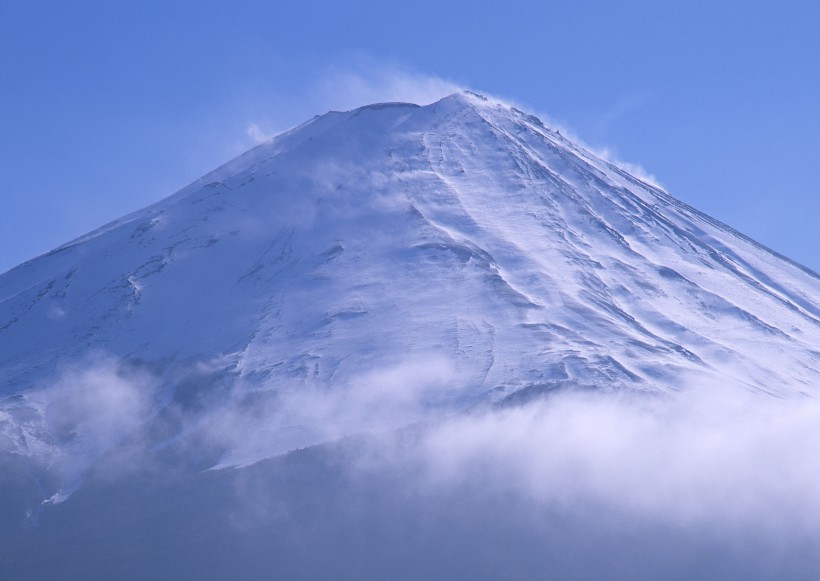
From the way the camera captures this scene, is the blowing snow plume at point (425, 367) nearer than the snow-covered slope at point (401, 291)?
Yes

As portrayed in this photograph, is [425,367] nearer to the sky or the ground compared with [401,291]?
nearer to the ground

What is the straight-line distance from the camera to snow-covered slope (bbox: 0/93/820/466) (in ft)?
170

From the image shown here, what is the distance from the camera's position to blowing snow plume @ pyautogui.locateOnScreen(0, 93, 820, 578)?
148 feet

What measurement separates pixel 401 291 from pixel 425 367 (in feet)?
22.4

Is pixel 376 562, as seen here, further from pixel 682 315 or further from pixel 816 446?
pixel 682 315

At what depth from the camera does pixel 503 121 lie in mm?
76062

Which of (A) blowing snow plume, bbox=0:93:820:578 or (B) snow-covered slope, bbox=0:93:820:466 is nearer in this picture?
(A) blowing snow plume, bbox=0:93:820:578

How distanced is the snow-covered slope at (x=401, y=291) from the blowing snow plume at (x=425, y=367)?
0.15 meters

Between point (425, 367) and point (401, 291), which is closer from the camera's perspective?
point (425, 367)

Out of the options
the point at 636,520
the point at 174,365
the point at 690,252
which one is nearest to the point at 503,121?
the point at 690,252

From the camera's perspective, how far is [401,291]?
5856 centimetres

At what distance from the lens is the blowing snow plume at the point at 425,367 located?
4509 cm

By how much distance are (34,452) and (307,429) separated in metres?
9.81

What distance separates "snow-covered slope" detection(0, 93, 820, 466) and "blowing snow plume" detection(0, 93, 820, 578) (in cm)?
15
